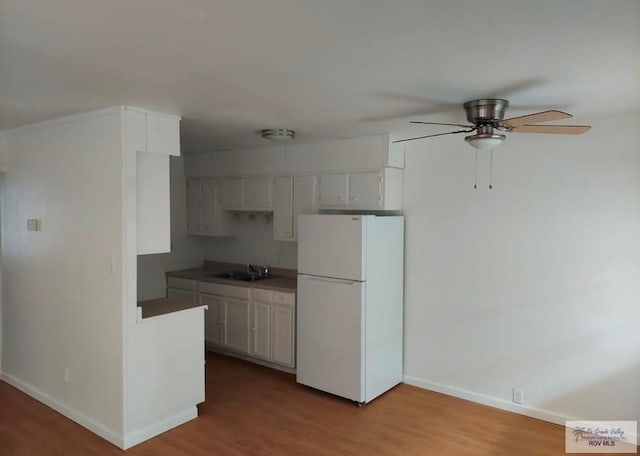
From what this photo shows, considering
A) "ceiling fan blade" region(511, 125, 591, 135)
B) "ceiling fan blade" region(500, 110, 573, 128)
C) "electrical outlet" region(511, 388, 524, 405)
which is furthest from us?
"electrical outlet" region(511, 388, 524, 405)

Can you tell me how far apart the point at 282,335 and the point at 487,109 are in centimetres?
296

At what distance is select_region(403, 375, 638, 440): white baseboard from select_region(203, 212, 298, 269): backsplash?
6.32 feet

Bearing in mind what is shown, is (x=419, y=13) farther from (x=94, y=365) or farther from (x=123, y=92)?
(x=94, y=365)

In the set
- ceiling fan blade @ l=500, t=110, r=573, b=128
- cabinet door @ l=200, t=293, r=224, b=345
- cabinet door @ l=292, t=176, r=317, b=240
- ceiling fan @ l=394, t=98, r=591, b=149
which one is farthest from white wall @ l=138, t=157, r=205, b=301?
ceiling fan blade @ l=500, t=110, r=573, b=128

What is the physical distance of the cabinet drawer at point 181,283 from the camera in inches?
212

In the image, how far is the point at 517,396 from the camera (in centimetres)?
381

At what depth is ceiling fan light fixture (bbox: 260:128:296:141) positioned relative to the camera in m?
3.88

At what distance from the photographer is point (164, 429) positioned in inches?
135

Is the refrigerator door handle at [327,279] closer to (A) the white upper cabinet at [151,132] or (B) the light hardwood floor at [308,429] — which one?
(B) the light hardwood floor at [308,429]

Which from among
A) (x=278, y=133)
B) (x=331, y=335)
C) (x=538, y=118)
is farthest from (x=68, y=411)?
(x=538, y=118)

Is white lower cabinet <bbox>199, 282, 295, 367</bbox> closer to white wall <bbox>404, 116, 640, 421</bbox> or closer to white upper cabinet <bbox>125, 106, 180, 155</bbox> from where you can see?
white wall <bbox>404, 116, 640, 421</bbox>

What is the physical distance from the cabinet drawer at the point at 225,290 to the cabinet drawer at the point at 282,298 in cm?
36

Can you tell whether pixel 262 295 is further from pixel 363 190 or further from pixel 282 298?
pixel 363 190

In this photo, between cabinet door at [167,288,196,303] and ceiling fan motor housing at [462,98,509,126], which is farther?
cabinet door at [167,288,196,303]
